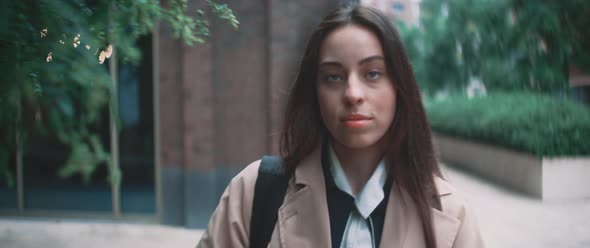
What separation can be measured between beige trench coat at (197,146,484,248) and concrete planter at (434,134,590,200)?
8754 mm

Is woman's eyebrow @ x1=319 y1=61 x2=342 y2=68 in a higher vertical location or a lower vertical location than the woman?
higher

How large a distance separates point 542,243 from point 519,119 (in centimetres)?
476

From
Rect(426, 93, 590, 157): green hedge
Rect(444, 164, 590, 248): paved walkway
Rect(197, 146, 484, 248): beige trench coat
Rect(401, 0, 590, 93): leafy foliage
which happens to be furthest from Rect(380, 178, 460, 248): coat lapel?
Rect(401, 0, 590, 93): leafy foliage

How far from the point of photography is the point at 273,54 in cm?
707

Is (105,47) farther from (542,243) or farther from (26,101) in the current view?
(542,243)

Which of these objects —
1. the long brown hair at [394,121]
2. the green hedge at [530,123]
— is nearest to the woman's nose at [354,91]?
the long brown hair at [394,121]

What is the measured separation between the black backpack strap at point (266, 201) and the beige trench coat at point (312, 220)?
0.02m

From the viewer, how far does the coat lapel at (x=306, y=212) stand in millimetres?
1488

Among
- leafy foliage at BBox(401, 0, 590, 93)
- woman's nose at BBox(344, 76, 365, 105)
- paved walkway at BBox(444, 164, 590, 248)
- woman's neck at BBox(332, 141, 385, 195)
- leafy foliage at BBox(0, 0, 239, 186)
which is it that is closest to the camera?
leafy foliage at BBox(0, 0, 239, 186)

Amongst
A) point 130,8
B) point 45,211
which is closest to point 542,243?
point 130,8

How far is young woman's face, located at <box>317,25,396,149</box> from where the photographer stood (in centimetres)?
148

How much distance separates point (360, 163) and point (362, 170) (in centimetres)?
2

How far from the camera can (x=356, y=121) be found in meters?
1.49

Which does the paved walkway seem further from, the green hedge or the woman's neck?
the woman's neck
